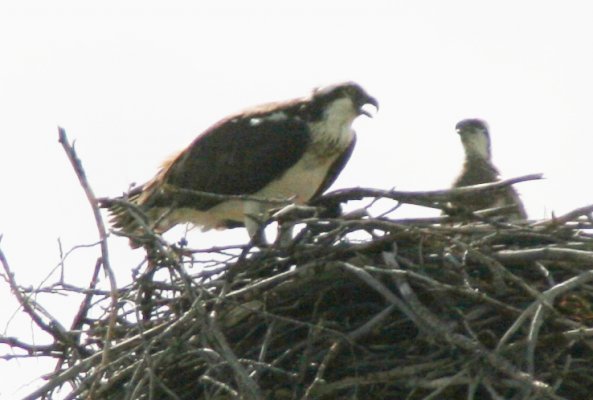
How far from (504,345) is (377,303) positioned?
837mm

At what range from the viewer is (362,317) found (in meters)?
6.71

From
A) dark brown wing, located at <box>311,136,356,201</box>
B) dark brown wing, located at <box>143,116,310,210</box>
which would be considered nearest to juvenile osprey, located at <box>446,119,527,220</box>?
dark brown wing, located at <box>311,136,356,201</box>

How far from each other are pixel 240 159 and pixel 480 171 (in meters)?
1.63

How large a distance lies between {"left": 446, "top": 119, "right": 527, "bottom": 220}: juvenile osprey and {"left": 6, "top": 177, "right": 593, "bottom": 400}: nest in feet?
3.62

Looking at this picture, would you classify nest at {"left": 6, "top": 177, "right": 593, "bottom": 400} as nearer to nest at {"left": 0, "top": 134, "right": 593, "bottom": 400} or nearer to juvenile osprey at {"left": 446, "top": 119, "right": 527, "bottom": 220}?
nest at {"left": 0, "top": 134, "right": 593, "bottom": 400}

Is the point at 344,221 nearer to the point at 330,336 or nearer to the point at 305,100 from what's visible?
the point at 330,336

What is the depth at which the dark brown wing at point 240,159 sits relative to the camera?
27.6 ft

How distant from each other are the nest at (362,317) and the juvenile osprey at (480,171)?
1105mm

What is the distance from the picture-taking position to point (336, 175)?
8.73 metres

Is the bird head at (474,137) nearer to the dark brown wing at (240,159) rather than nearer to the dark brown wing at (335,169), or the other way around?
the dark brown wing at (335,169)

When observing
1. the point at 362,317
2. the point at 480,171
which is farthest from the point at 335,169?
the point at 362,317

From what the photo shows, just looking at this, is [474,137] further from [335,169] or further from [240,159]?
[240,159]

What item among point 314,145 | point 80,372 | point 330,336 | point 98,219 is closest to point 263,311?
point 330,336

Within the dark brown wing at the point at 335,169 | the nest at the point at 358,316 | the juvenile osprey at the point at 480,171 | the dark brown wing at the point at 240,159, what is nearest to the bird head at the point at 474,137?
the juvenile osprey at the point at 480,171
